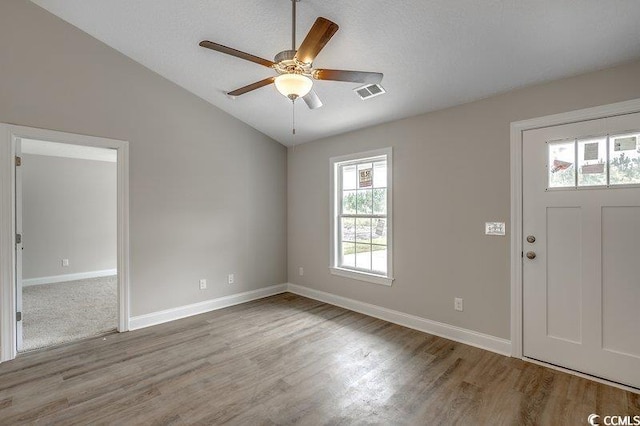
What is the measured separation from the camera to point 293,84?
1976mm

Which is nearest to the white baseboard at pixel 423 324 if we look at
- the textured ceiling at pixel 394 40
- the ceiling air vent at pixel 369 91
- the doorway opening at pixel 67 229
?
the textured ceiling at pixel 394 40

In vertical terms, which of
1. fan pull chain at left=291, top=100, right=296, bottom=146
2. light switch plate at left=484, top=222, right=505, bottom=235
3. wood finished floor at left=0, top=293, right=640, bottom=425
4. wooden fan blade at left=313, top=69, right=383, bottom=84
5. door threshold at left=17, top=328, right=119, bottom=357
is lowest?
wood finished floor at left=0, top=293, right=640, bottom=425

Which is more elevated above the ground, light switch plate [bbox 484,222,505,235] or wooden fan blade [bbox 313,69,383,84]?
wooden fan blade [bbox 313,69,383,84]

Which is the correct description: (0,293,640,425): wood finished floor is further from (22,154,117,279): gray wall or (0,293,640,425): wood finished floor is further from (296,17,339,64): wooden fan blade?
(22,154,117,279): gray wall

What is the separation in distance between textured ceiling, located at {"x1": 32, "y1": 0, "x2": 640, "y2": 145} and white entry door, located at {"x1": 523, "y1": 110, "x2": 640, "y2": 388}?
0.64 metres

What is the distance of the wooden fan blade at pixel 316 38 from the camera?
1.67 meters

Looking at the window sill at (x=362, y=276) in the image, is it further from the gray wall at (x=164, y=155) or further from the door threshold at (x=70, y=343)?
the door threshold at (x=70, y=343)

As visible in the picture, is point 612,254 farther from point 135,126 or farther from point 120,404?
point 135,126

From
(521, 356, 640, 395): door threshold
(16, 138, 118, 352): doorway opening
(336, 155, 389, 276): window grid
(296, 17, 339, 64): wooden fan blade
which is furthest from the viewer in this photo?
(16, 138, 118, 352): doorway opening

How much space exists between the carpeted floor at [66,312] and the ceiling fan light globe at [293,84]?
3.42 metres

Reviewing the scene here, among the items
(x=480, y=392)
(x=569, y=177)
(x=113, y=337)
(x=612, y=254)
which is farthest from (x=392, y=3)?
(x=113, y=337)

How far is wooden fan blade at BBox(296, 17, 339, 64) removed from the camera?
1.67m

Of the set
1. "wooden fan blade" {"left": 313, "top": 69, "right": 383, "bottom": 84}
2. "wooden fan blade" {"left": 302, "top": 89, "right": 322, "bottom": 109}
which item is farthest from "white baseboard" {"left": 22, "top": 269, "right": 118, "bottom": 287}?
"wooden fan blade" {"left": 313, "top": 69, "right": 383, "bottom": 84}

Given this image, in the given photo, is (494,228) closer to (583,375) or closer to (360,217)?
(583,375)
